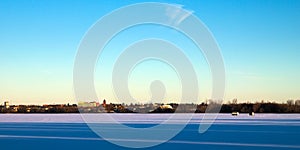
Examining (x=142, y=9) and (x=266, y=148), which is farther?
(x=142, y=9)

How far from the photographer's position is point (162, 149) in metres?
8.38

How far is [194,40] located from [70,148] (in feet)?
20.8

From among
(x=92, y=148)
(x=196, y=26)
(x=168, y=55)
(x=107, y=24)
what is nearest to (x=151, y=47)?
(x=168, y=55)

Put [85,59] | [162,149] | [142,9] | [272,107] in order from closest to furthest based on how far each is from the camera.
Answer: [162,149]
[85,59]
[142,9]
[272,107]

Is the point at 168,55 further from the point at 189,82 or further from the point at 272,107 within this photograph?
the point at 272,107

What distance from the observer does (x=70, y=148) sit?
28.1 feet

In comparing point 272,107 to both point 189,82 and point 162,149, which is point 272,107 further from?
point 162,149

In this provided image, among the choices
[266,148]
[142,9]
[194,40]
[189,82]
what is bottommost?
[266,148]

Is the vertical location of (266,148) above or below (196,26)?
below

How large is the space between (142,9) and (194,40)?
6.41ft

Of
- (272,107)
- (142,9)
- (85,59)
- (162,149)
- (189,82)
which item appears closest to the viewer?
(162,149)

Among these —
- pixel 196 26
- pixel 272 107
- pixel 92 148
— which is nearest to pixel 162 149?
pixel 92 148

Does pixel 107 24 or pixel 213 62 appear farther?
pixel 213 62

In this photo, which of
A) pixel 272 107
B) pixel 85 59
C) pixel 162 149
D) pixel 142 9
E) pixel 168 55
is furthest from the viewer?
pixel 272 107
